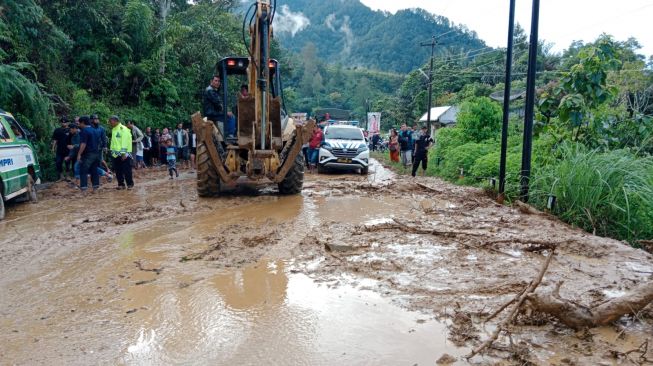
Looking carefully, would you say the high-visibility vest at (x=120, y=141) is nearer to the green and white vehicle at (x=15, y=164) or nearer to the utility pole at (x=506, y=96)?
the green and white vehicle at (x=15, y=164)

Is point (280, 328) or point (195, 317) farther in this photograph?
point (195, 317)

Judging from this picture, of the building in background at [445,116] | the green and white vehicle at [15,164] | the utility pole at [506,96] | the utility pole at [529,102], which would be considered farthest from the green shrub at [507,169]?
the building in background at [445,116]

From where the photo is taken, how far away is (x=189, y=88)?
Answer: 20.3m

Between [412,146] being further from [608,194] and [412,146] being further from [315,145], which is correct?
[608,194]

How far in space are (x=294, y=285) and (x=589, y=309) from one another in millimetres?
2299

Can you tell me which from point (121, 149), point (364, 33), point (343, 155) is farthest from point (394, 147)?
point (364, 33)

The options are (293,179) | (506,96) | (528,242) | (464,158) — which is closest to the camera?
(528,242)

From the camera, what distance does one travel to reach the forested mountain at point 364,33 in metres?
113

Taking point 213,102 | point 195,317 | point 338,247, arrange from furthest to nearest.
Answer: point 213,102 < point 338,247 < point 195,317

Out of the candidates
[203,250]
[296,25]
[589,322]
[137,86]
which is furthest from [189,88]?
[296,25]

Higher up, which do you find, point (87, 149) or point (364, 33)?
point (364, 33)

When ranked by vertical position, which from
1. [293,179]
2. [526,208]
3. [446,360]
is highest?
[293,179]

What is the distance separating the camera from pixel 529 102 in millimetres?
7828

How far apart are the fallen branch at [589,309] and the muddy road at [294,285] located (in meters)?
0.08
